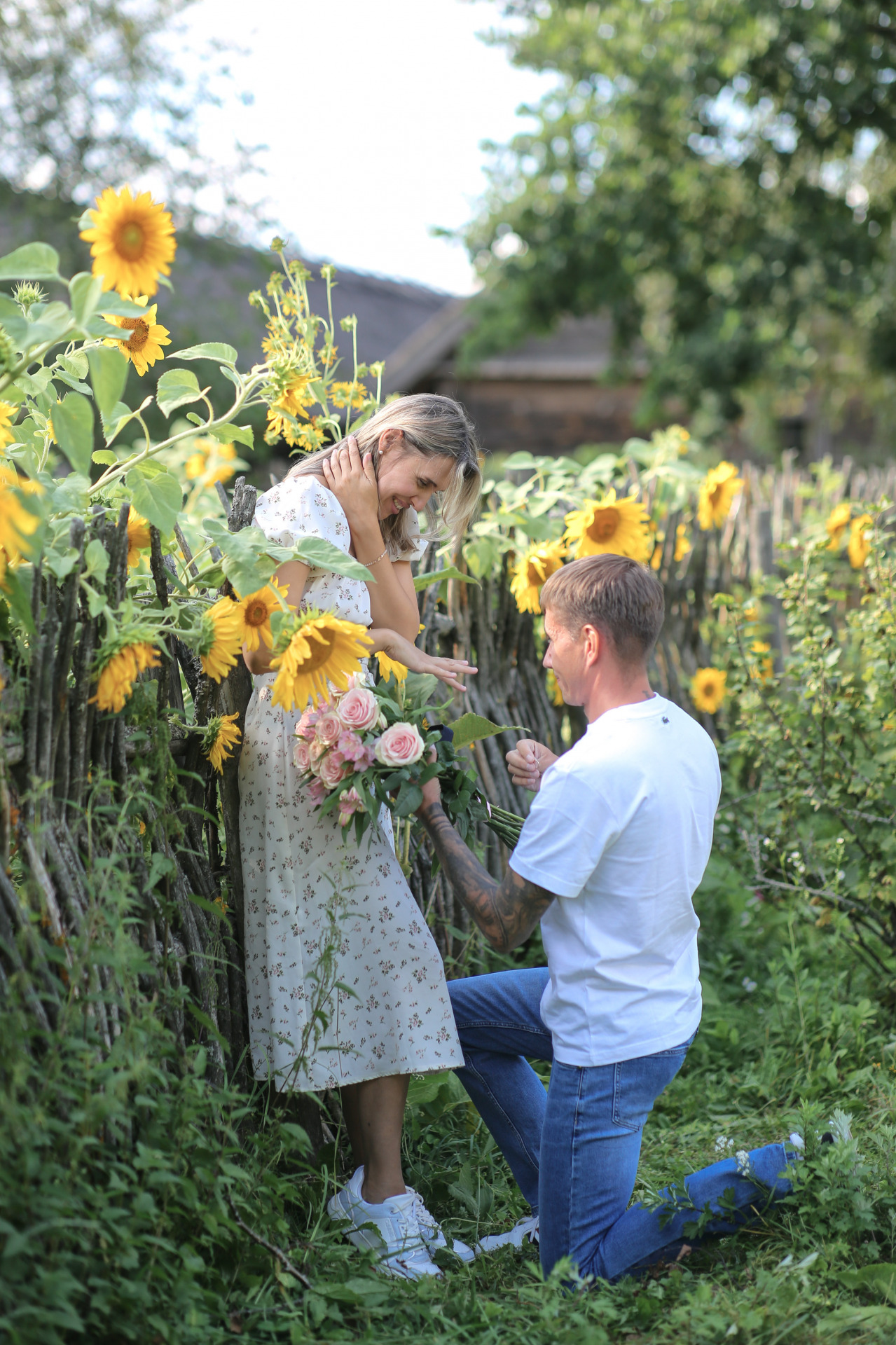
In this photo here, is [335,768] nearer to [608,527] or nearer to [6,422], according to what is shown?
[6,422]

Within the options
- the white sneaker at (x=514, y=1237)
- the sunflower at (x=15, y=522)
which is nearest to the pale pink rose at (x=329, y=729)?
the sunflower at (x=15, y=522)

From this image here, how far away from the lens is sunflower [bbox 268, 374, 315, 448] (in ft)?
7.14

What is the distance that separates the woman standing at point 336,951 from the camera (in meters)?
2.11

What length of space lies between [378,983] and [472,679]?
56.3 inches

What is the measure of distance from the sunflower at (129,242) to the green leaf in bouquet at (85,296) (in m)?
0.07

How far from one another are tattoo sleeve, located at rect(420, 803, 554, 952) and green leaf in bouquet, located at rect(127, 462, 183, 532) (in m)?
0.72

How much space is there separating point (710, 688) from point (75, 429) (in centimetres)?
293

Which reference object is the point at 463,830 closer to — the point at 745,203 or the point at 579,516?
the point at 579,516

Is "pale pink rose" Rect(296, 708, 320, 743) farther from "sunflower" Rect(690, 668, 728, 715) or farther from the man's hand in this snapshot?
"sunflower" Rect(690, 668, 728, 715)

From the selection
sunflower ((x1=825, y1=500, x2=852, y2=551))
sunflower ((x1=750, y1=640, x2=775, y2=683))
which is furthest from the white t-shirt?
sunflower ((x1=825, y1=500, x2=852, y2=551))

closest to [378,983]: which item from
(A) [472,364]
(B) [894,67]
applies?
(B) [894,67]

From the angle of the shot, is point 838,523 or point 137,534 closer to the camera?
point 137,534

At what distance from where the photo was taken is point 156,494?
1.97 m

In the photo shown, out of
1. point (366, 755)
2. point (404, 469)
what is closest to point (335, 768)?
point (366, 755)
